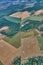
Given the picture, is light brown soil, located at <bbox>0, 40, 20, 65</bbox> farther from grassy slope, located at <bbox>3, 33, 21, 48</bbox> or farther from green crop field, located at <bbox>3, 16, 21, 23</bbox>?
green crop field, located at <bbox>3, 16, 21, 23</bbox>

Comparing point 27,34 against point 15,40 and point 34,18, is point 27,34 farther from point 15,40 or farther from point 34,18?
point 34,18

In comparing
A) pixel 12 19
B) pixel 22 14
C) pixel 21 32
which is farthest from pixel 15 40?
pixel 22 14

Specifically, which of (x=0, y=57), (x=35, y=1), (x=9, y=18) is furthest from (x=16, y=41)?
(x=35, y=1)

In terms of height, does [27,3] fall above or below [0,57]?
above

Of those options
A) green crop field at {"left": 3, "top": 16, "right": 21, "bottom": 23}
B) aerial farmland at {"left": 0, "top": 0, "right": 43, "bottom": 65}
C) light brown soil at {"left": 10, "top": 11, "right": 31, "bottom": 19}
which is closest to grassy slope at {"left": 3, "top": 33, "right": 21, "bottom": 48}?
aerial farmland at {"left": 0, "top": 0, "right": 43, "bottom": 65}

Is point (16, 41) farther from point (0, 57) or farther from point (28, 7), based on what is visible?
point (28, 7)

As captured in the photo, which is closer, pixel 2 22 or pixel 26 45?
pixel 26 45
